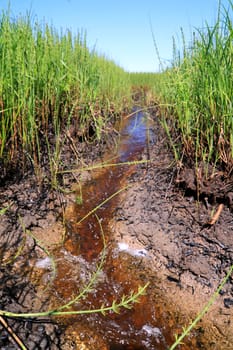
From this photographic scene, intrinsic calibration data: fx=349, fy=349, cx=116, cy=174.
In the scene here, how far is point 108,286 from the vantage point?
1.72 meters

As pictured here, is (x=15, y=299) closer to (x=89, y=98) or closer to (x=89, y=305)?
(x=89, y=305)

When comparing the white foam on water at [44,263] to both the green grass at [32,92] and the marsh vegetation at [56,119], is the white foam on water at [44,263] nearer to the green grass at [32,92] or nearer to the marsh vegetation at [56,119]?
the marsh vegetation at [56,119]

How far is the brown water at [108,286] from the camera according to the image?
143 cm

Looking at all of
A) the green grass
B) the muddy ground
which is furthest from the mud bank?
the green grass

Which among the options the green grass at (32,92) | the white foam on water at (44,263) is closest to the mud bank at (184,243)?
the white foam on water at (44,263)

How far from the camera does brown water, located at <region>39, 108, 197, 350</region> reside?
1.43 metres

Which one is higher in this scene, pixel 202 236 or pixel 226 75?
pixel 226 75

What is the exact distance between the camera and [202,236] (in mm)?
1897

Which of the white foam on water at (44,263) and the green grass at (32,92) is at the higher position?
the green grass at (32,92)

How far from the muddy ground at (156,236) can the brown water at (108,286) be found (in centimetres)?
6

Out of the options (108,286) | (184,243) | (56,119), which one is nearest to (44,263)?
(108,286)

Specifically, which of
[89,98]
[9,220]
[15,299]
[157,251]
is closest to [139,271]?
[157,251]

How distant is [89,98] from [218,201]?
1.62 m

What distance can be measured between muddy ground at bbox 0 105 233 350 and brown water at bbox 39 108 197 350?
6cm
